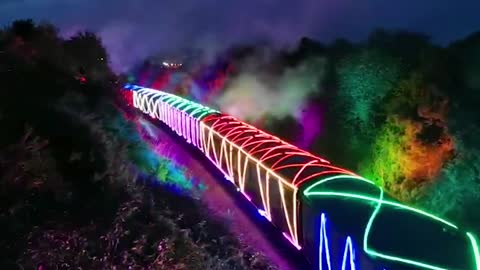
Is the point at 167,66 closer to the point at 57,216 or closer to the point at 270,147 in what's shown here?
the point at 270,147

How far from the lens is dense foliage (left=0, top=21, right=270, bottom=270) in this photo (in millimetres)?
7664

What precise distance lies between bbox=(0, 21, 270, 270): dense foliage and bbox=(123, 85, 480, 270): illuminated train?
1.26m

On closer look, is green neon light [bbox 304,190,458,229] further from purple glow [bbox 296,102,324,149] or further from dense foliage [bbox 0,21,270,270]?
purple glow [bbox 296,102,324,149]

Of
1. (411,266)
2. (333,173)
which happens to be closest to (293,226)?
(333,173)

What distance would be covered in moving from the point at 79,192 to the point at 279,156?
16.4ft

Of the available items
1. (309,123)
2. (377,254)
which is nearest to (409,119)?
(309,123)

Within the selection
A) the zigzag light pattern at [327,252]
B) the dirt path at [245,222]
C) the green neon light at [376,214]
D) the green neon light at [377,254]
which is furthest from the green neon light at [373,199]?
the dirt path at [245,222]

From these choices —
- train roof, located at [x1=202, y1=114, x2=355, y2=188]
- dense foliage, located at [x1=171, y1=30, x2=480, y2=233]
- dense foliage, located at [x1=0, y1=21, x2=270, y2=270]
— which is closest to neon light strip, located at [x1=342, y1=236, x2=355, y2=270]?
dense foliage, located at [x1=0, y1=21, x2=270, y2=270]

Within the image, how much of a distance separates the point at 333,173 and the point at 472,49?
18097mm

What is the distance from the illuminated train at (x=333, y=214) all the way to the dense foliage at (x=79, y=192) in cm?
126

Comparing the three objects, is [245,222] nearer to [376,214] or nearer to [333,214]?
[333,214]


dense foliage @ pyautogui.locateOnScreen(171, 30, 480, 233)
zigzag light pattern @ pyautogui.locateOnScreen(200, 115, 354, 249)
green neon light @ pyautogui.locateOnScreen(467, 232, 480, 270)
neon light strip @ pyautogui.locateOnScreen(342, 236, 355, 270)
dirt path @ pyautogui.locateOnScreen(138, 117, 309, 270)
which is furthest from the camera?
dense foliage @ pyautogui.locateOnScreen(171, 30, 480, 233)

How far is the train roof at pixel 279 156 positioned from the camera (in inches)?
430

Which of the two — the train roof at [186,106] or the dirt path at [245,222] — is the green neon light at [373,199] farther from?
the train roof at [186,106]
